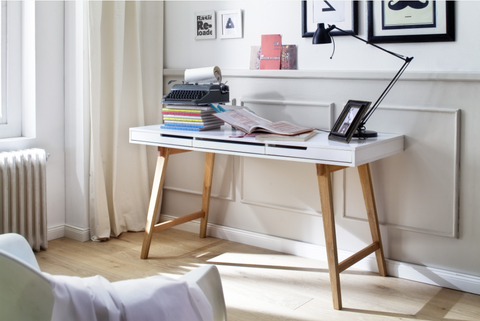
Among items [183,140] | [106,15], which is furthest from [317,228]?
[106,15]

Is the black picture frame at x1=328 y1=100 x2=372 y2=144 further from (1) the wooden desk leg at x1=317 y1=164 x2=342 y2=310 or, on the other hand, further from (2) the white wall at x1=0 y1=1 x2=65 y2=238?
(2) the white wall at x1=0 y1=1 x2=65 y2=238

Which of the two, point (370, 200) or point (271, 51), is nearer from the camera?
point (370, 200)

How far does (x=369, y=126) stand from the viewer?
267cm

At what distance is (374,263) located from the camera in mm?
2734

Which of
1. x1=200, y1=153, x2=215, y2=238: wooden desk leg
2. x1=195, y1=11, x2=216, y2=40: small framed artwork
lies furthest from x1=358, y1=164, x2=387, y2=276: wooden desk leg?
x1=195, y1=11, x2=216, y2=40: small framed artwork

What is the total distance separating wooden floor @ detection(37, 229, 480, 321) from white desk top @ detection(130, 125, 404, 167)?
629 millimetres

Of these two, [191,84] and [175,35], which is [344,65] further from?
[175,35]

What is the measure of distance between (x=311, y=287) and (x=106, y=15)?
193 centimetres

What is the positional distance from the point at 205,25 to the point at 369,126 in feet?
3.91

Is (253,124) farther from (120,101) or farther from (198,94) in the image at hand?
(120,101)

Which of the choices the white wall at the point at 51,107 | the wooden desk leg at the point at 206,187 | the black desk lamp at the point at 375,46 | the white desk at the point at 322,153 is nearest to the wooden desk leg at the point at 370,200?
the white desk at the point at 322,153

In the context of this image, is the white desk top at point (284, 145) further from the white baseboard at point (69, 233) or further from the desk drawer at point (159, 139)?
the white baseboard at point (69, 233)

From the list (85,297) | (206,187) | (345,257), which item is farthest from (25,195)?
(85,297)

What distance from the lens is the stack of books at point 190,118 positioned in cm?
273
